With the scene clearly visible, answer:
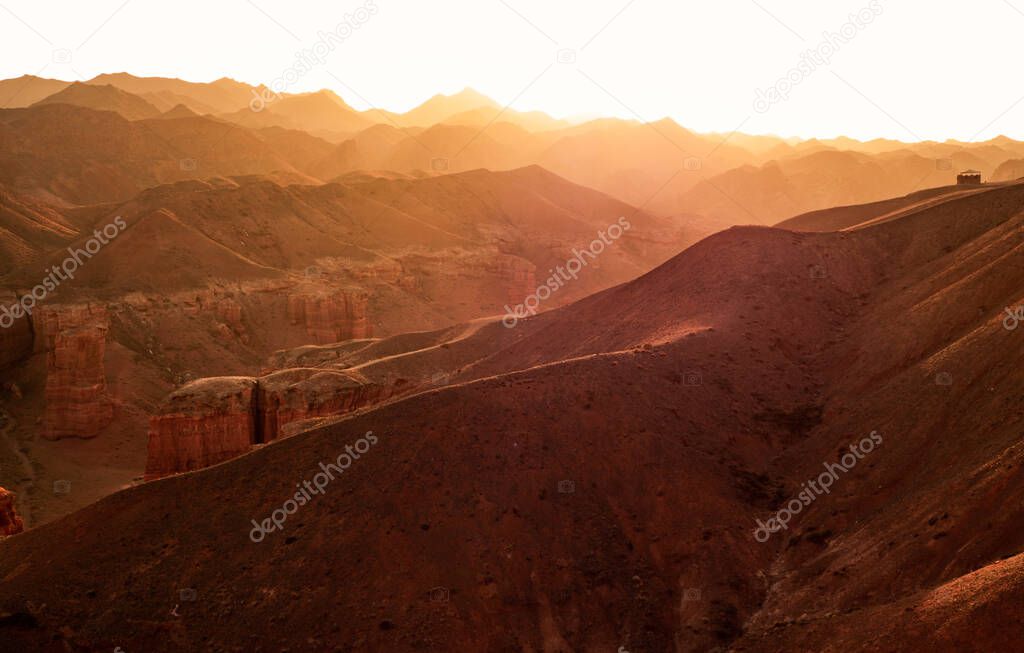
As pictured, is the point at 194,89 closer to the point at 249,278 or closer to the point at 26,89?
the point at 26,89

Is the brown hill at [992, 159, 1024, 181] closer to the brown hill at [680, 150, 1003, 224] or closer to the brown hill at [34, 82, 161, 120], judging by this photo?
the brown hill at [680, 150, 1003, 224]

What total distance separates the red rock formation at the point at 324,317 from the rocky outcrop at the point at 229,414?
78.0 feet

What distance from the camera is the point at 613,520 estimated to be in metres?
18.3

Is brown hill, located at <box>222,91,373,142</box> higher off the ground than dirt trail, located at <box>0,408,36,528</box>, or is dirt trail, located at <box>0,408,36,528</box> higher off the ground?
brown hill, located at <box>222,91,373,142</box>

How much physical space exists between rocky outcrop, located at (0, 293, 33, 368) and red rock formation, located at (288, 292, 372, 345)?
632 inches

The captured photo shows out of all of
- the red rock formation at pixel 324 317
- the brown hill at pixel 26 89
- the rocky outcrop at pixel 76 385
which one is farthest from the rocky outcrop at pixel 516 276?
the brown hill at pixel 26 89

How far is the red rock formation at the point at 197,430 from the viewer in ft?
92.1

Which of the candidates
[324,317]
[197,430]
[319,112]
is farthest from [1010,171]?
[319,112]

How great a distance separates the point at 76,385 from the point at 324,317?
61.2 ft

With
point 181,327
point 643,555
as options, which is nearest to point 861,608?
point 643,555

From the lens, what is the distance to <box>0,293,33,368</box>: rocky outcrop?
1598 inches

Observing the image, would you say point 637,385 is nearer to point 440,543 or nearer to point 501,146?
point 440,543

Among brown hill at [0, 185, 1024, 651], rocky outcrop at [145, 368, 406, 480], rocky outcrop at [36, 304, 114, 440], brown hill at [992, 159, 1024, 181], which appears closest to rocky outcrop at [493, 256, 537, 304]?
rocky outcrop at [36, 304, 114, 440]

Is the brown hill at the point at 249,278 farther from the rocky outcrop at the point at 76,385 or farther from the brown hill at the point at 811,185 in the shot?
A: the brown hill at the point at 811,185
